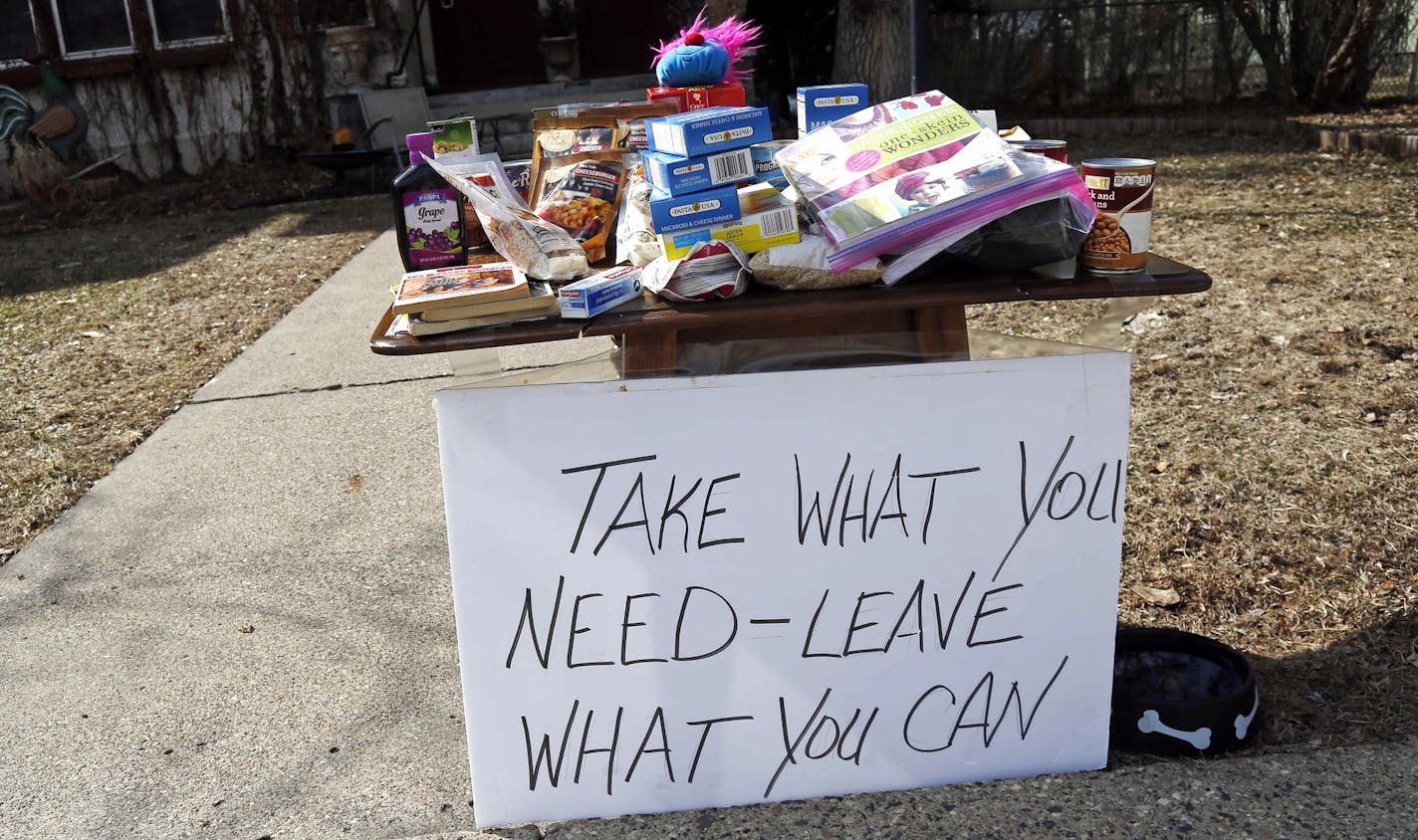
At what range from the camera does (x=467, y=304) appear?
1.97m

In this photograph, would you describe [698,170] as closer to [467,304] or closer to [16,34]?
[467,304]

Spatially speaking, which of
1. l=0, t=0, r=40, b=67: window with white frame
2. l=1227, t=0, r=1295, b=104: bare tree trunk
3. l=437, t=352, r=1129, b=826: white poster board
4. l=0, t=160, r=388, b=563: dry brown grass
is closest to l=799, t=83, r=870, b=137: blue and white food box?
l=437, t=352, r=1129, b=826: white poster board

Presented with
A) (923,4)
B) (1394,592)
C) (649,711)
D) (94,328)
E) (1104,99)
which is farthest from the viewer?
(1104,99)

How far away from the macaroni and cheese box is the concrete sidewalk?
41 cm

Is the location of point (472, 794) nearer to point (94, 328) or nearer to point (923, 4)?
point (923, 4)

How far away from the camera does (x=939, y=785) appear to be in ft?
7.52

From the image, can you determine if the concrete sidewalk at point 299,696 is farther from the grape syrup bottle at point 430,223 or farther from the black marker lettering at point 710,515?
the black marker lettering at point 710,515

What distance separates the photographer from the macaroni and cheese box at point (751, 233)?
205 centimetres

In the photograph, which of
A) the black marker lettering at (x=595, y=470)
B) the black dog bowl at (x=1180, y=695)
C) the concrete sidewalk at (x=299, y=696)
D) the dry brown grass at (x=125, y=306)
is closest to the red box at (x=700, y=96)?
the concrete sidewalk at (x=299, y=696)

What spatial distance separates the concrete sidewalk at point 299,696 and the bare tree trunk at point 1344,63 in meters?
10.6

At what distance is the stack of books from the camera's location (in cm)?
197

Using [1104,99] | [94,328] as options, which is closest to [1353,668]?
A: [94,328]

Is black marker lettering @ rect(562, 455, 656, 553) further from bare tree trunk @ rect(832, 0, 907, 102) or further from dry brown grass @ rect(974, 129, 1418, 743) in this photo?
bare tree trunk @ rect(832, 0, 907, 102)

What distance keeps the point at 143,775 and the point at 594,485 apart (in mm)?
1280
